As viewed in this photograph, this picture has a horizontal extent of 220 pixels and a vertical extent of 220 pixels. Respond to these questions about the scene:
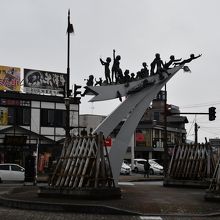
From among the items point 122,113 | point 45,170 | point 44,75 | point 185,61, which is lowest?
Answer: point 45,170

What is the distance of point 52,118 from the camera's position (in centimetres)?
5228

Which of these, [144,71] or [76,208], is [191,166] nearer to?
[144,71]

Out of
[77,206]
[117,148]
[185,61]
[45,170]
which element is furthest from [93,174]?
[45,170]

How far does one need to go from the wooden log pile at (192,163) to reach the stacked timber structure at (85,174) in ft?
28.2

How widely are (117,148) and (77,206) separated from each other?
686cm

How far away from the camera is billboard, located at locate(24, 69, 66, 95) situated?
54250 mm

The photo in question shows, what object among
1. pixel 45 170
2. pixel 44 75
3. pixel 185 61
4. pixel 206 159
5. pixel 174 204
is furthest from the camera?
pixel 44 75

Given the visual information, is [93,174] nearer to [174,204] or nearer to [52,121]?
[174,204]

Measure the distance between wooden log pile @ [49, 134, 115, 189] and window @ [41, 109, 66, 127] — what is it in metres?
33.1

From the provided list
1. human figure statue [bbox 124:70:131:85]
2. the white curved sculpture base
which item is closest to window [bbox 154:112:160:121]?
the white curved sculpture base

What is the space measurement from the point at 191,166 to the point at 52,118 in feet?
92.2

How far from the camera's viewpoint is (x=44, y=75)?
184ft

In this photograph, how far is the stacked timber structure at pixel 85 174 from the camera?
1734 centimetres

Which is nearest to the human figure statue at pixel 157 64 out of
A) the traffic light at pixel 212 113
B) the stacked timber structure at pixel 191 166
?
the stacked timber structure at pixel 191 166
